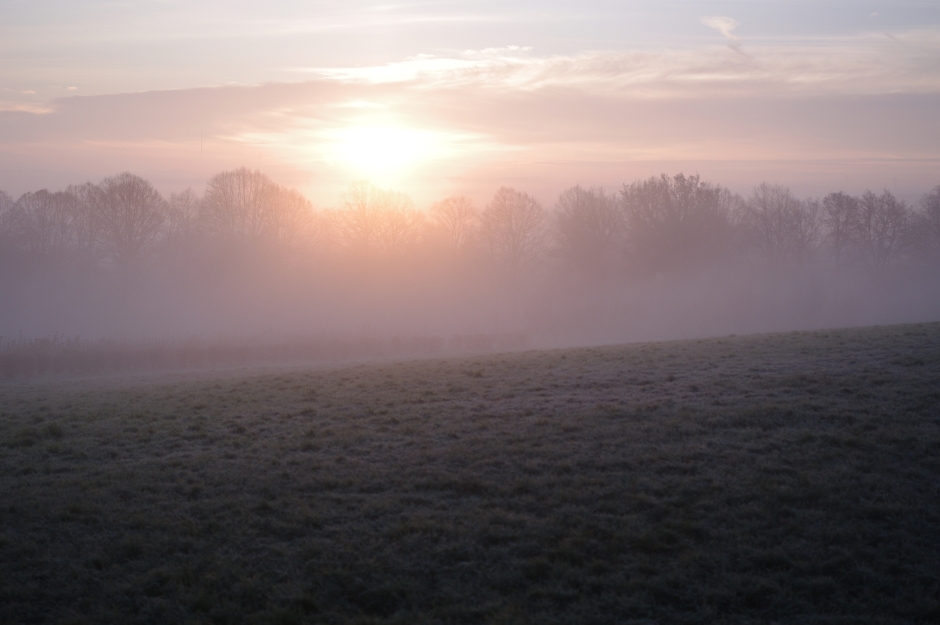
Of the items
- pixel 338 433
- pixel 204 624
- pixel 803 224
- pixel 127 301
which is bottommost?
pixel 204 624

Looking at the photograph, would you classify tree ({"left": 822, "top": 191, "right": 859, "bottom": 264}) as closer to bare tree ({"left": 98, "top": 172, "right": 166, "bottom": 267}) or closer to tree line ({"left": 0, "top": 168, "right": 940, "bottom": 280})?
tree line ({"left": 0, "top": 168, "right": 940, "bottom": 280})

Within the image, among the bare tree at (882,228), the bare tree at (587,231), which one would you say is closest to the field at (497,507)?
the bare tree at (587,231)

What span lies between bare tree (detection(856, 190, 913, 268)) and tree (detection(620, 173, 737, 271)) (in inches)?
556

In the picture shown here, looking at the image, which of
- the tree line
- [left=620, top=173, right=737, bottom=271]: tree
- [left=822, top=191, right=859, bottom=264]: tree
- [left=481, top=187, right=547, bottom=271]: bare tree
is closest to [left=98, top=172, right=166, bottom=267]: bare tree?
the tree line

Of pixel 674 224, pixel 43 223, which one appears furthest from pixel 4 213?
pixel 674 224

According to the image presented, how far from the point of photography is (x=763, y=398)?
450 inches

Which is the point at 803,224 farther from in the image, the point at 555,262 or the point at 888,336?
the point at 888,336

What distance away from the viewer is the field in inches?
229

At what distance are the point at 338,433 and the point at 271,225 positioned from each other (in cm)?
5145

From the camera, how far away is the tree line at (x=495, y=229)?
5431 cm

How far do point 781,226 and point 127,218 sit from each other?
58.3 metres

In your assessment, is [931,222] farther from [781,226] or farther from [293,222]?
[293,222]

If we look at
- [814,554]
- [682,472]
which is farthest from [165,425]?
[814,554]

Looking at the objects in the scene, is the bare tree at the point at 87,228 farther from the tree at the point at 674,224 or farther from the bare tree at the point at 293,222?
the tree at the point at 674,224
